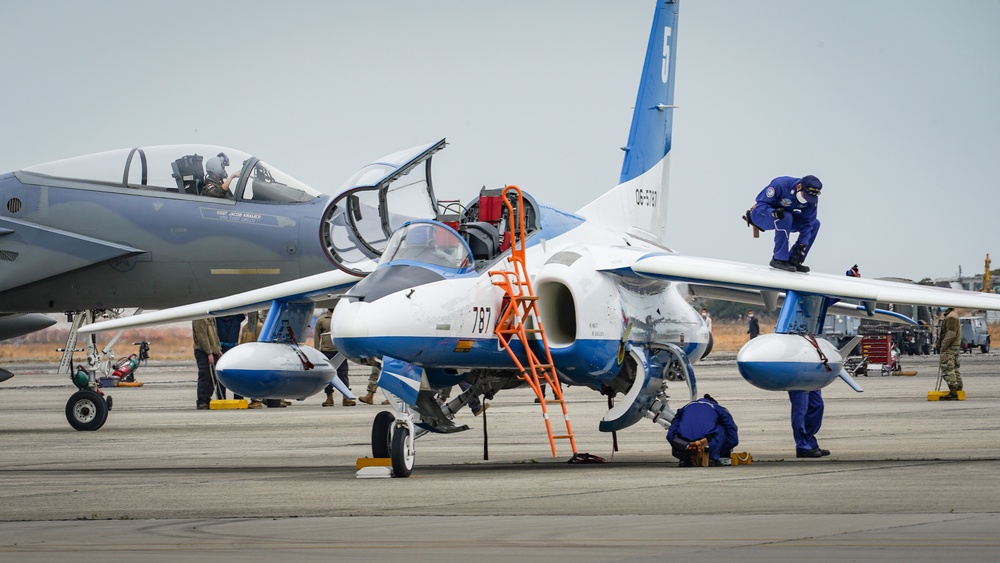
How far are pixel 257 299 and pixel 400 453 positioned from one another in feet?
14.5

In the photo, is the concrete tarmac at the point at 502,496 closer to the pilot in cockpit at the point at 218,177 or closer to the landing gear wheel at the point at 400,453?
the landing gear wheel at the point at 400,453

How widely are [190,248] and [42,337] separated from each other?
189 feet

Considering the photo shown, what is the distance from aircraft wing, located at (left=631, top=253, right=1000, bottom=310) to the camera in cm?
1223

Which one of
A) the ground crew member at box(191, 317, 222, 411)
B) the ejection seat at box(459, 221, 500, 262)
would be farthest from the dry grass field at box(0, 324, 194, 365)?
the ejection seat at box(459, 221, 500, 262)

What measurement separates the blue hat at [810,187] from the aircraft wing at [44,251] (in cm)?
863

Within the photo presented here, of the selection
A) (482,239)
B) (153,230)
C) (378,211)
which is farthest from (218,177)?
(482,239)

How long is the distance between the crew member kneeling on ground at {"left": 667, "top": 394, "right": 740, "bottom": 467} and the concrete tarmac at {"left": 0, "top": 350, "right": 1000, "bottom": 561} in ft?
1.01

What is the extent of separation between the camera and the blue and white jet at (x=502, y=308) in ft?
37.2

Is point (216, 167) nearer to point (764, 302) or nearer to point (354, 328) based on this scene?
point (354, 328)

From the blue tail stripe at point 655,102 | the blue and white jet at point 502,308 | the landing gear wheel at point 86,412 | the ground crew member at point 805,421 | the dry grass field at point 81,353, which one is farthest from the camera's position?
the dry grass field at point 81,353

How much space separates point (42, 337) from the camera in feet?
232

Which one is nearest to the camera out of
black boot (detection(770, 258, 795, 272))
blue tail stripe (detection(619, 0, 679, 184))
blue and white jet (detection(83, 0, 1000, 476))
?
blue and white jet (detection(83, 0, 1000, 476))

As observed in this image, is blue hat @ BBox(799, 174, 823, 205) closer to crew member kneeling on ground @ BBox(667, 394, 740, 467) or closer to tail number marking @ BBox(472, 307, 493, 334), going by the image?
crew member kneeling on ground @ BBox(667, 394, 740, 467)

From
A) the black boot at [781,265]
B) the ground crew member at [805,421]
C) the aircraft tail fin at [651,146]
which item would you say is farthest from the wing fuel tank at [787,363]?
the aircraft tail fin at [651,146]
